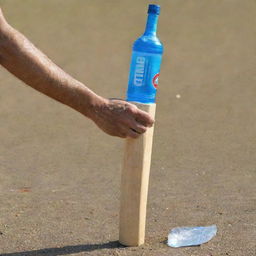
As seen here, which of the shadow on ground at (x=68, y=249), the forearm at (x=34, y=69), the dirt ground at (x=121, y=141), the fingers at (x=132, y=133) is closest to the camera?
the forearm at (x=34, y=69)

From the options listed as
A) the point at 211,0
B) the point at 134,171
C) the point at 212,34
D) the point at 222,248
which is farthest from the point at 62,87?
the point at 211,0

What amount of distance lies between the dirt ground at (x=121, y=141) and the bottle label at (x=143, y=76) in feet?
2.77

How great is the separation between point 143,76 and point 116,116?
35 centimetres

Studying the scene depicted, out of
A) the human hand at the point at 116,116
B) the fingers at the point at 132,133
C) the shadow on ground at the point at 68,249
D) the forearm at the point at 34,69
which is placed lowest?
the shadow on ground at the point at 68,249

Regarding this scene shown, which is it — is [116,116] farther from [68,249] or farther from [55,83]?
[68,249]

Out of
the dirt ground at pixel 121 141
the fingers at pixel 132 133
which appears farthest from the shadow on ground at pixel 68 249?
the fingers at pixel 132 133

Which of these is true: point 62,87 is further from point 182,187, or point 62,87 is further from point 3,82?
point 3,82

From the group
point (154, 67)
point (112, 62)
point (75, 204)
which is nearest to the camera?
point (154, 67)

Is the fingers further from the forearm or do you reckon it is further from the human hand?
the forearm

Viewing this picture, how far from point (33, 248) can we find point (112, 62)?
5.99 meters

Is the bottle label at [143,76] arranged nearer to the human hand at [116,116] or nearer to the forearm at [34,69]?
the human hand at [116,116]

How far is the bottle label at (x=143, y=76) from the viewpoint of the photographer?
3002 mm

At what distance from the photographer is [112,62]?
29.6 ft

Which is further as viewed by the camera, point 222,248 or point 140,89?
point 222,248
